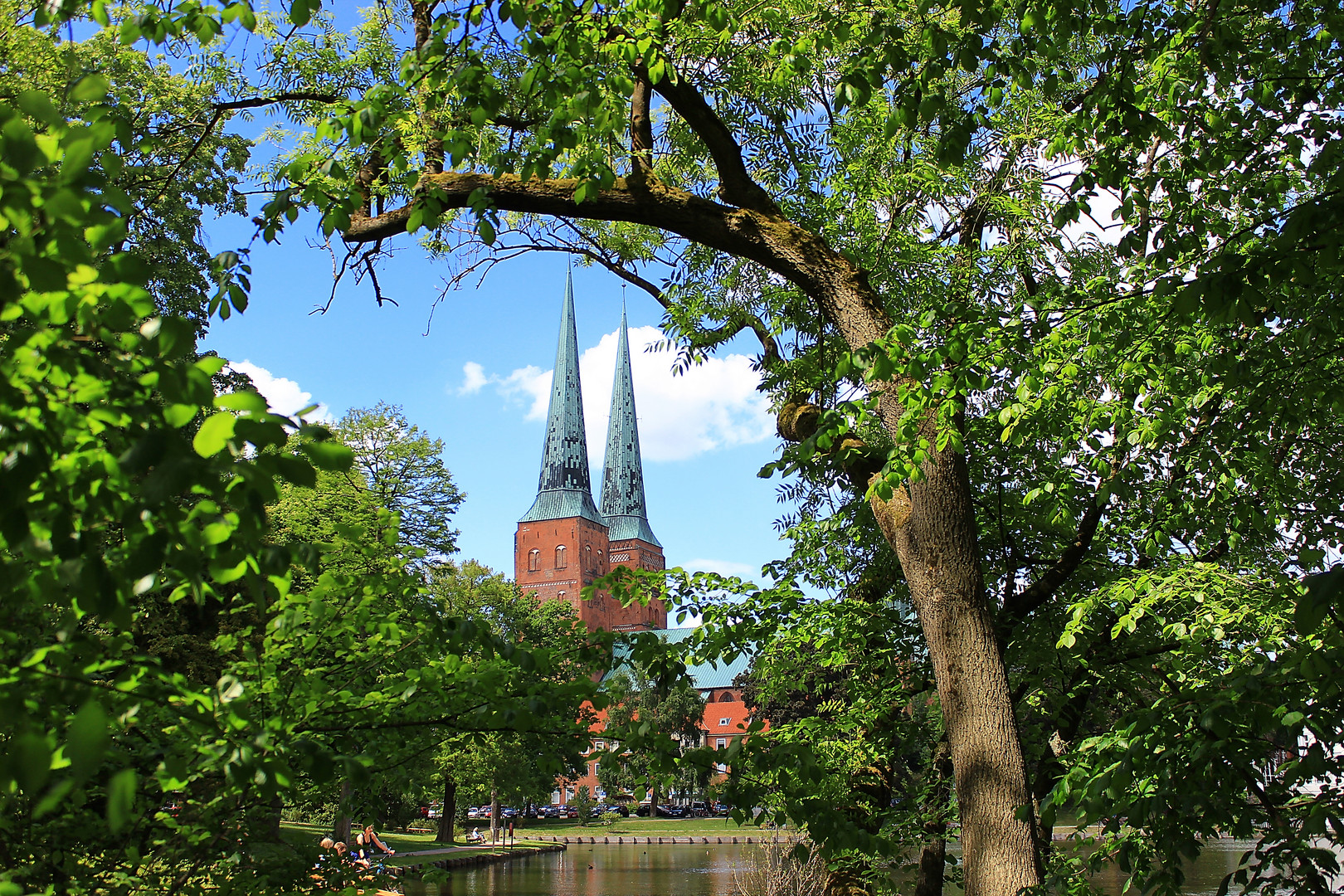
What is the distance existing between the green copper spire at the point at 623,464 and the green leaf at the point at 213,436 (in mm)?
96365

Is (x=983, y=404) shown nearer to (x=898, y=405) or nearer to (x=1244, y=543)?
(x=1244, y=543)

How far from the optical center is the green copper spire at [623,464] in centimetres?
9838

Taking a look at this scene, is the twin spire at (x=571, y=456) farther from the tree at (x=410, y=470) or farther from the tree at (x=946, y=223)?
the tree at (x=946, y=223)

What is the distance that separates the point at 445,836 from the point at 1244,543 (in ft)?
105

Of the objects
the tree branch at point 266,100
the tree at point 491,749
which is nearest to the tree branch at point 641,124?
the tree branch at point 266,100

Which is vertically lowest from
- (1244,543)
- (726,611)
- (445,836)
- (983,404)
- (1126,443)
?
(445,836)

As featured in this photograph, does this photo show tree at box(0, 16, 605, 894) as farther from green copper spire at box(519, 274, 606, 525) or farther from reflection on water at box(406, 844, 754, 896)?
green copper spire at box(519, 274, 606, 525)

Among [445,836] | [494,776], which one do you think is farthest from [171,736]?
[445,836]

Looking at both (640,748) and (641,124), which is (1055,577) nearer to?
(641,124)

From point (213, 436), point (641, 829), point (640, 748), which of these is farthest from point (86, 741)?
point (641, 829)

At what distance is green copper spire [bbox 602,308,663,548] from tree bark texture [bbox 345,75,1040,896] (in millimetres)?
93209

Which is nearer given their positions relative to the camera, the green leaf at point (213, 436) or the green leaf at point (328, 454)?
the green leaf at point (213, 436)

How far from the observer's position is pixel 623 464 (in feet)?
328

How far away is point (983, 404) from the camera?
8.54m
